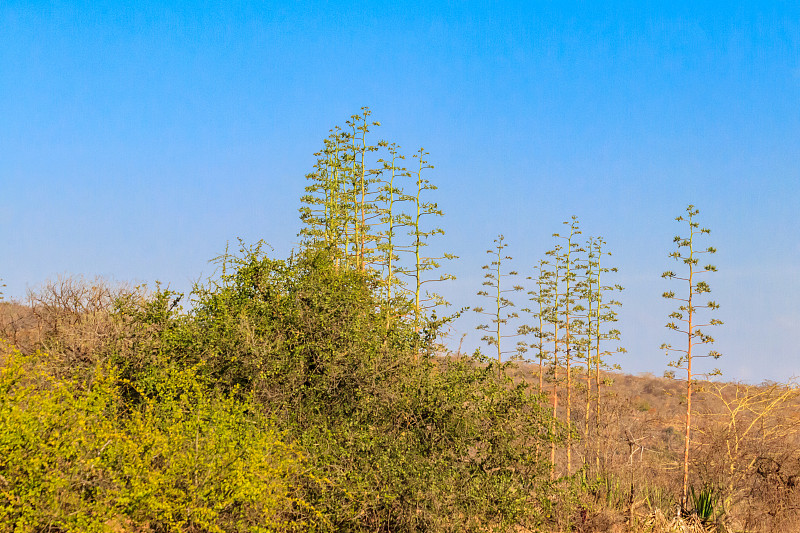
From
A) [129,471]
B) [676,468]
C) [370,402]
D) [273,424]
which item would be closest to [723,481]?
[676,468]

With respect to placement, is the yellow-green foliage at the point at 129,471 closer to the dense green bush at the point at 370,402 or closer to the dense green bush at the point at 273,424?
the dense green bush at the point at 273,424

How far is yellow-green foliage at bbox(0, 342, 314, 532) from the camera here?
38.7ft

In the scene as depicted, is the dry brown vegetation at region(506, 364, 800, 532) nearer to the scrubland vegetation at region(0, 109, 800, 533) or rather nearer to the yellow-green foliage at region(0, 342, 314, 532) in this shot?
the scrubland vegetation at region(0, 109, 800, 533)

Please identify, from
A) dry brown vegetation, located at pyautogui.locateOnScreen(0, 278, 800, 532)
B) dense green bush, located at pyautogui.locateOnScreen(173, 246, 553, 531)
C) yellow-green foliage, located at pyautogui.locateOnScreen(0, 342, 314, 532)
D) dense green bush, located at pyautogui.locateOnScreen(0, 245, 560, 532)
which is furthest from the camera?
dry brown vegetation, located at pyautogui.locateOnScreen(0, 278, 800, 532)

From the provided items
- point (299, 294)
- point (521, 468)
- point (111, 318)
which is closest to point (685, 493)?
point (521, 468)

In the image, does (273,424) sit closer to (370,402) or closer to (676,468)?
(370,402)

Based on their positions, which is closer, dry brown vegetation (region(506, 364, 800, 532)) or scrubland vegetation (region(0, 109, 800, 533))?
scrubland vegetation (region(0, 109, 800, 533))

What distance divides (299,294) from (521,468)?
7015 mm

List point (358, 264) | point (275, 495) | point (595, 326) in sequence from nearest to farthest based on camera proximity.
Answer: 1. point (275, 495)
2. point (358, 264)
3. point (595, 326)

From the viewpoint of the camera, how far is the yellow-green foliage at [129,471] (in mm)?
11789

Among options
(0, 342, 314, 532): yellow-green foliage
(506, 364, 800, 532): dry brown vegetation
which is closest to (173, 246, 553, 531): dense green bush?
(0, 342, 314, 532): yellow-green foliage

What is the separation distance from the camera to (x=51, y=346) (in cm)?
1958

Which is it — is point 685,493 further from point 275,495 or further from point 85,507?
point 85,507

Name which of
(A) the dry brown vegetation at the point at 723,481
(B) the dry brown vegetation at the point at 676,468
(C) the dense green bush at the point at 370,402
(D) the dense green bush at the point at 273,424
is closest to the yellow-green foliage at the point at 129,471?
(D) the dense green bush at the point at 273,424
